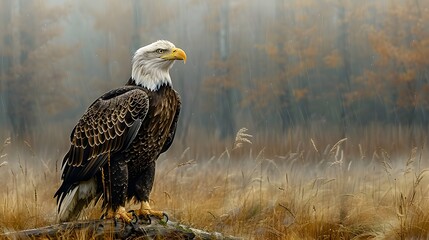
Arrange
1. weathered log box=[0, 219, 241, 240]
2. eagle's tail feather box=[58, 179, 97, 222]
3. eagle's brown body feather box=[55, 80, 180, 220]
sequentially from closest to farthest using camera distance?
weathered log box=[0, 219, 241, 240] < eagle's brown body feather box=[55, 80, 180, 220] < eagle's tail feather box=[58, 179, 97, 222]

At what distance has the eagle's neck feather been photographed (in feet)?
17.7

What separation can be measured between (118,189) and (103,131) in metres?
0.47

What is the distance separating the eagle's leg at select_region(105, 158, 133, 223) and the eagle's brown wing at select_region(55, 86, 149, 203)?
4.5 inches

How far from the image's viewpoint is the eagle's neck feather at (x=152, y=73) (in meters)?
5.41

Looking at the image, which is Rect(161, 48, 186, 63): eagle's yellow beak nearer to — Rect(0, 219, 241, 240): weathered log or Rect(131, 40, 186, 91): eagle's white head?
Rect(131, 40, 186, 91): eagle's white head

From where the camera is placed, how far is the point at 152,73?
213 inches

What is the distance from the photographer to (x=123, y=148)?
5.36m

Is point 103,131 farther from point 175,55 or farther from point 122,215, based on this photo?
point 175,55

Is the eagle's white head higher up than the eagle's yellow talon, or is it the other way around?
the eagle's white head

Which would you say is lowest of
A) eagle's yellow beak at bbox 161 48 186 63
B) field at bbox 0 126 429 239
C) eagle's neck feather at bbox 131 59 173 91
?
field at bbox 0 126 429 239

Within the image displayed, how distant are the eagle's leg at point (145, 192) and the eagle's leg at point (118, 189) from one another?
0.57ft

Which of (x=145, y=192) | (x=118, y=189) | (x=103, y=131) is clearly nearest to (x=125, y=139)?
(x=103, y=131)

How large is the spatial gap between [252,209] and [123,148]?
1.89 meters

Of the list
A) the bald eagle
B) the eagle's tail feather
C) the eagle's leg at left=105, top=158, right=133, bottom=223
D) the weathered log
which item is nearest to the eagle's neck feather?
the bald eagle
